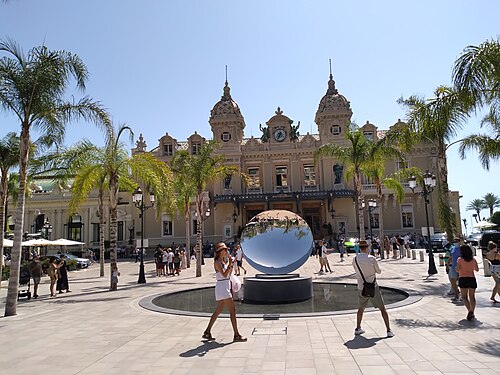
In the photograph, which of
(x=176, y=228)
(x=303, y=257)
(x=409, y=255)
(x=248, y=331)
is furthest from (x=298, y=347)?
(x=176, y=228)

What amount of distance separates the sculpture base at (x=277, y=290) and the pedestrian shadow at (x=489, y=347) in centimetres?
587

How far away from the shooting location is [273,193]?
41.4m

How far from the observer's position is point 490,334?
7.08 meters

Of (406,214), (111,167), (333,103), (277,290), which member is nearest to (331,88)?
(333,103)

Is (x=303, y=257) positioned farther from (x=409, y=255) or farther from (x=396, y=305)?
(x=409, y=255)

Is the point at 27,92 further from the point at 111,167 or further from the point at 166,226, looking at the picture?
the point at 166,226

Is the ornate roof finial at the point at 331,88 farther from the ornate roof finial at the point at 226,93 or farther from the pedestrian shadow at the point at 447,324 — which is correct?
the pedestrian shadow at the point at 447,324

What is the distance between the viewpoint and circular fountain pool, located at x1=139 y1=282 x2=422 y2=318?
10.1 m

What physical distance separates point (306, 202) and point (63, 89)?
107 ft

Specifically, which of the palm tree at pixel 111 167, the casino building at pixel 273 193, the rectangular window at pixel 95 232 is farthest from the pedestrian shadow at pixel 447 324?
the rectangular window at pixel 95 232

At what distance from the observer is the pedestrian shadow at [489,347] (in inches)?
234

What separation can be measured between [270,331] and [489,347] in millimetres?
3728

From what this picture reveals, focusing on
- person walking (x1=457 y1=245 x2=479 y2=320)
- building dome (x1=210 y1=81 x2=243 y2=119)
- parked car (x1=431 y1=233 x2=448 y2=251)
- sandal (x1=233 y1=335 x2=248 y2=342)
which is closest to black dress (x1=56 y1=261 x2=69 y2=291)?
sandal (x1=233 y1=335 x2=248 y2=342)

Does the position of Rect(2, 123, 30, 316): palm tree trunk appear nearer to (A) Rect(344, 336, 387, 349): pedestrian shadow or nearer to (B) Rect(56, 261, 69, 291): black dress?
(B) Rect(56, 261, 69, 291): black dress
